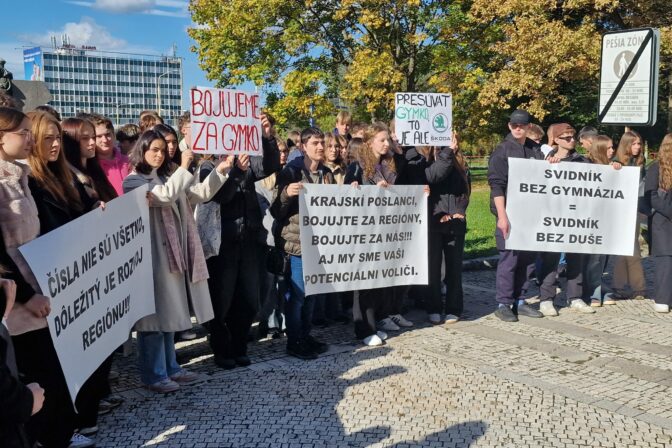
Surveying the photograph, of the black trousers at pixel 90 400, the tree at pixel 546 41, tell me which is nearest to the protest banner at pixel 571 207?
the black trousers at pixel 90 400

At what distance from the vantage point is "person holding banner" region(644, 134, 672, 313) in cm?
732

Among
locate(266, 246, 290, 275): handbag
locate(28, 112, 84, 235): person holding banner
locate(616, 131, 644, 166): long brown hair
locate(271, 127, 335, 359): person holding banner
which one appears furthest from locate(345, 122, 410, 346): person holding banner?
locate(616, 131, 644, 166): long brown hair

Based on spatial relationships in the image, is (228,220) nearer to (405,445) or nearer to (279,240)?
(279,240)

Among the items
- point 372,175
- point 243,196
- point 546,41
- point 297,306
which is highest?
point 546,41

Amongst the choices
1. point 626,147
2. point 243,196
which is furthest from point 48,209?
point 626,147

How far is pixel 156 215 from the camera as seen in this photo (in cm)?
490

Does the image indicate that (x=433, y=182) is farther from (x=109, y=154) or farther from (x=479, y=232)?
(x=479, y=232)

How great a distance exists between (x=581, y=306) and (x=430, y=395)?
3333mm

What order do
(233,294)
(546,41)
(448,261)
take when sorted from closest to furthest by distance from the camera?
1. (233,294)
2. (448,261)
3. (546,41)

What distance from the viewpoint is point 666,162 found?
7305mm

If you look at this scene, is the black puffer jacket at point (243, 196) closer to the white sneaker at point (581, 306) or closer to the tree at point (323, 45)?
the white sneaker at point (581, 306)

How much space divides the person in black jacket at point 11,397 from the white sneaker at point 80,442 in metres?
1.79

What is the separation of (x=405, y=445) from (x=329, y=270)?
2161 mm

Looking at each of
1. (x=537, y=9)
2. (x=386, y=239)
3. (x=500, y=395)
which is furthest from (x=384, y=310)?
(x=537, y=9)
